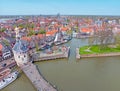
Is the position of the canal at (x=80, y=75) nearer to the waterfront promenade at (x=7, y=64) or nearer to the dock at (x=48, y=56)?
the dock at (x=48, y=56)

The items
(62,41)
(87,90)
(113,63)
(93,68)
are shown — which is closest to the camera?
(87,90)

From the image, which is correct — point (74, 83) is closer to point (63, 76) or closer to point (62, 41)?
point (63, 76)

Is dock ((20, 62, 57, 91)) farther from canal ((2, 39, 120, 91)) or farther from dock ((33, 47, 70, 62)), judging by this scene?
dock ((33, 47, 70, 62))

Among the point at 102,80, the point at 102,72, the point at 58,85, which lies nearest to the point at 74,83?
the point at 58,85

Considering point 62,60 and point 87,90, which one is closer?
point 87,90

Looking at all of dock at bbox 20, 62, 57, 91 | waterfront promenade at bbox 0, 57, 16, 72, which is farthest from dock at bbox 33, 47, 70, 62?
waterfront promenade at bbox 0, 57, 16, 72

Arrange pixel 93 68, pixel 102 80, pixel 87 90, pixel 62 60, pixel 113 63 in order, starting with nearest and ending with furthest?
pixel 87 90 < pixel 102 80 < pixel 93 68 < pixel 113 63 < pixel 62 60

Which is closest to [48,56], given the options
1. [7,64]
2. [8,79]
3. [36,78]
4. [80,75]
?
[7,64]
